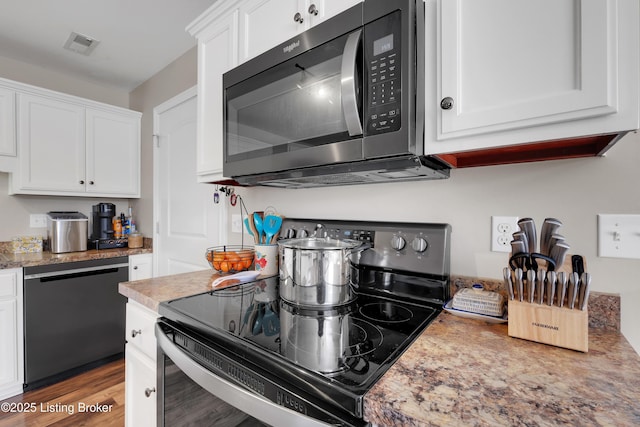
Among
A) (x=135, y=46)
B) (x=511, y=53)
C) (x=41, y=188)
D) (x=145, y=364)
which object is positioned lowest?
(x=145, y=364)

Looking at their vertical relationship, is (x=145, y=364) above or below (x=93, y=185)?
below

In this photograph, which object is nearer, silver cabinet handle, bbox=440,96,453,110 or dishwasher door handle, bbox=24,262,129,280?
silver cabinet handle, bbox=440,96,453,110

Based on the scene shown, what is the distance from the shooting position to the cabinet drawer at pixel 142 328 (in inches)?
43.0

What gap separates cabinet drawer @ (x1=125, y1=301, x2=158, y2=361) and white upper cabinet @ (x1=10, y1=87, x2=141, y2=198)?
6.44 ft

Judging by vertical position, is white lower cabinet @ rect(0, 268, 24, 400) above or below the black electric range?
below

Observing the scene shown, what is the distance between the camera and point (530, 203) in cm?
89

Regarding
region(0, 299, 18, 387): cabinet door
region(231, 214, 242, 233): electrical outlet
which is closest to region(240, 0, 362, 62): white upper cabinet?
region(231, 214, 242, 233): electrical outlet

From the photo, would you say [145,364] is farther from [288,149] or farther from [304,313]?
[288,149]

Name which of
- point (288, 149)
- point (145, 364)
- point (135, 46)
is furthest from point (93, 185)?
point (288, 149)

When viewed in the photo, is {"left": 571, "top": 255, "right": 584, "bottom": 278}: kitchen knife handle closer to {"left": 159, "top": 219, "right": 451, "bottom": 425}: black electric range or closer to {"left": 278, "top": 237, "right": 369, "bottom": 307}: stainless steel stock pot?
{"left": 159, "top": 219, "right": 451, "bottom": 425}: black electric range

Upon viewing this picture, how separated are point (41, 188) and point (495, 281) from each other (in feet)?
10.5

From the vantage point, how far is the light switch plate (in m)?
0.76

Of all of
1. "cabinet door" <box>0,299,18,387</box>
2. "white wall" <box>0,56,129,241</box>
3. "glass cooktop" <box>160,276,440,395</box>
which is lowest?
"cabinet door" <box>0,299,18,387</box>

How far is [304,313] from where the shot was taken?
2.98ft
